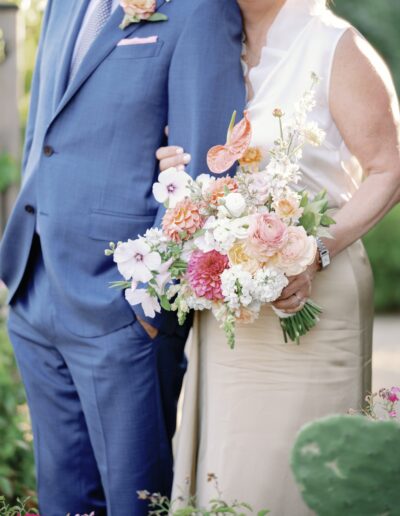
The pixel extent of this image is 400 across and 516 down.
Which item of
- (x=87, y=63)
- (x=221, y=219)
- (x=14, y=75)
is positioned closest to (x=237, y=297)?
(x=221, y=219)

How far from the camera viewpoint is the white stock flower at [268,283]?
2.51m

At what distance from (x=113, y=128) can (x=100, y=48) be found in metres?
0.26

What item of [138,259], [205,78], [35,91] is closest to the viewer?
[138,259]

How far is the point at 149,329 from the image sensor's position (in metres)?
3.11

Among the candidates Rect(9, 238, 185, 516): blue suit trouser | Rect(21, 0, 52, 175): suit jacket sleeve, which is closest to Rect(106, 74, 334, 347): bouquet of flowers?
Rect(9, 238, 185, 516): blue suit trouser

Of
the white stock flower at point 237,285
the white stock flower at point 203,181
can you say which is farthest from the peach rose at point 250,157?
the white stock flower at point 237,285

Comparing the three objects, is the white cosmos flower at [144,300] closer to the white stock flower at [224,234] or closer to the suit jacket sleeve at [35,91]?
the white stock flower at [224,234]

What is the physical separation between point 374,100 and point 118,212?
0.86 metres

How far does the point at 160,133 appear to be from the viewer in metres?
3.07

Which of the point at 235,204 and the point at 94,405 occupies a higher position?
the point at 235,204

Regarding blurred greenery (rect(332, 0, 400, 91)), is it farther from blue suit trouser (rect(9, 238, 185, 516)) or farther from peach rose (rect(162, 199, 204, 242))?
peach rose (rect(162, 199, 204, 242))

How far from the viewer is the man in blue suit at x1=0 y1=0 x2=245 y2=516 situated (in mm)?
2951

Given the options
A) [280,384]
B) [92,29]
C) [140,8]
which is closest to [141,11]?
[140,8]

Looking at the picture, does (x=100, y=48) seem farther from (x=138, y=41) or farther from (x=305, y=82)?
(x=305, y=82)
